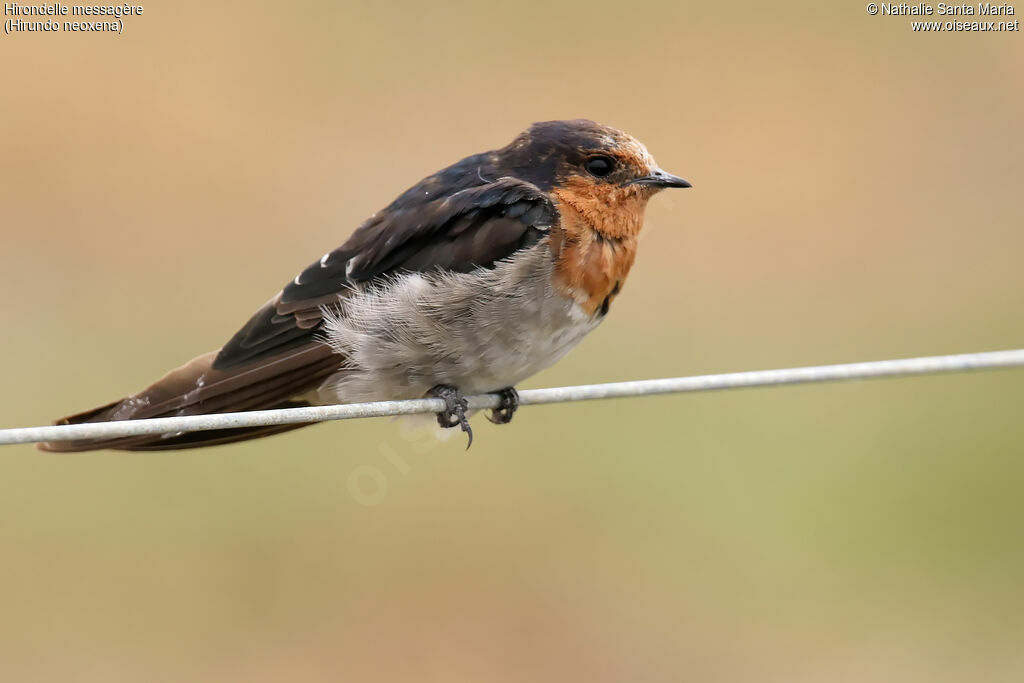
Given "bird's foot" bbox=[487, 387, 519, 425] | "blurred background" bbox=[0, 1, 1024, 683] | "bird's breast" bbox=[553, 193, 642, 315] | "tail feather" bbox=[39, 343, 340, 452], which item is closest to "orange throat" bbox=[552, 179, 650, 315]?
"bird's breast" bbox=[553, 193, 642, 315]

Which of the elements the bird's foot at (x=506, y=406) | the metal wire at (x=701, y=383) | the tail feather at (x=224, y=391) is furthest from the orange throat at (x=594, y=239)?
the tail feather at (x=224, y=391)

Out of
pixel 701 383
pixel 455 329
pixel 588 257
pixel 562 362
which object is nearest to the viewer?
pixel 701 383

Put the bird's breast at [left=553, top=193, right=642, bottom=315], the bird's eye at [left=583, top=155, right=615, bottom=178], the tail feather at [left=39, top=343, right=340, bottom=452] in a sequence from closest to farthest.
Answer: the tail feather at [left=39, top=343, right=340, bottom=452]
the bird's breast at [left=553, top=193, right=642, bottom=315]
the bird's eye at [left=583, top=155, right=615, bottom=178]

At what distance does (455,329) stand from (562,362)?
4.62 m

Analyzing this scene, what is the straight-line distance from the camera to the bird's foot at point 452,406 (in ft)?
14.4

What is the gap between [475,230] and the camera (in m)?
4.48

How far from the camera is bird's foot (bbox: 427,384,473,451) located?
14.4 ft

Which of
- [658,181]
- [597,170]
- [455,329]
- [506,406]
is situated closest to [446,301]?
[455,329]

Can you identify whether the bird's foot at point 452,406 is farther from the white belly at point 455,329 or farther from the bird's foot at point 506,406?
the bird's foot at point 506,406

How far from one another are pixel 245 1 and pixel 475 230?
8359mm

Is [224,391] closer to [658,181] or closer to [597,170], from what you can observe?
[597,170]

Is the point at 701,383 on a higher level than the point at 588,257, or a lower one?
lower

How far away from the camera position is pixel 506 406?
465 centimetres

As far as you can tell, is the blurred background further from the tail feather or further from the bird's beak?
the bird's beak
